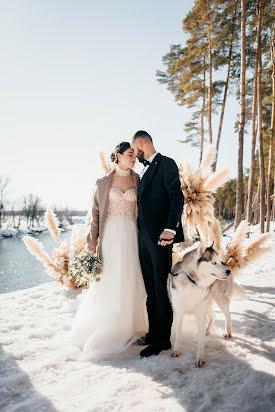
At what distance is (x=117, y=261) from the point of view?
3.24 meters

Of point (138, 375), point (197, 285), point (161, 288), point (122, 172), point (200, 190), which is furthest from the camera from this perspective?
point (200, 190)

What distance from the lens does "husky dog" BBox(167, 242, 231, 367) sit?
2.52 m

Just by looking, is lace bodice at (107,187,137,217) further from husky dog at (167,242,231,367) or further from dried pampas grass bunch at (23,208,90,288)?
dried pampas grass bunch at (23,208,90,288)

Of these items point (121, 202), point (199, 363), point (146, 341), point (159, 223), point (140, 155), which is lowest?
point (146, 341)

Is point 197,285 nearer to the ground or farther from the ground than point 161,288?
farther from the ground

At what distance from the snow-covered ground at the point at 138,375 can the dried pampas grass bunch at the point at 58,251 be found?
70.1 inches

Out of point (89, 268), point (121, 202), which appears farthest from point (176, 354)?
point (121, 202)

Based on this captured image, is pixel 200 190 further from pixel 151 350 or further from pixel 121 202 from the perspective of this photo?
pixel 151 350

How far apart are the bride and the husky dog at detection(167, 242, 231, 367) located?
0.63m

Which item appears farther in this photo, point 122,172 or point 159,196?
point 122,172

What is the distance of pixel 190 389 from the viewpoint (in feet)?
6.83

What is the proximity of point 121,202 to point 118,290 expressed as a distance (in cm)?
101

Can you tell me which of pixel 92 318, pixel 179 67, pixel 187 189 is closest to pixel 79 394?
pixel 92 318

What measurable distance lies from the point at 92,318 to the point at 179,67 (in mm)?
15778
